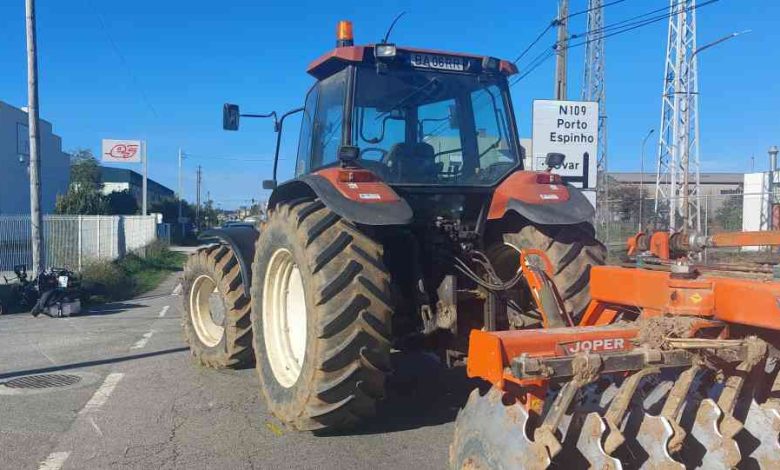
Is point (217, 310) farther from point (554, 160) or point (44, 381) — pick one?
point (554, 160)

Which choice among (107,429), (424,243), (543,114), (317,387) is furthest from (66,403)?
(543,114)

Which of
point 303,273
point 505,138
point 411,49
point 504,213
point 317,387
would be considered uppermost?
point 411,49

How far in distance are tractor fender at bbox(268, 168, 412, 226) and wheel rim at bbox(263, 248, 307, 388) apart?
75 cm

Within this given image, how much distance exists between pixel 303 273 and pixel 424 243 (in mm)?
1085

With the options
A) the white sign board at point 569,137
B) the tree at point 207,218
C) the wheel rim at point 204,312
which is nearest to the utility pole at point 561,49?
the white sign board at point 569,137

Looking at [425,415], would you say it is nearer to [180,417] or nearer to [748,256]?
[180,417]

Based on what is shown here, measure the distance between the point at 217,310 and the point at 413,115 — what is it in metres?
2.95

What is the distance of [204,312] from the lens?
7.99 m

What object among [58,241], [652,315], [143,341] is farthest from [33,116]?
[652,315]

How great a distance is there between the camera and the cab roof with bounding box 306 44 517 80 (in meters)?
5.45

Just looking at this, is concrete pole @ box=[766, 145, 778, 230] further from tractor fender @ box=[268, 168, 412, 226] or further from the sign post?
the sign post

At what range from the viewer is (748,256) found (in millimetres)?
13062

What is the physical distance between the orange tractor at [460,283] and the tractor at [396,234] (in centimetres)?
1

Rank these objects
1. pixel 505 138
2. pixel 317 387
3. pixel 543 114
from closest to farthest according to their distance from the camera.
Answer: pixel 317 387
pixel 505 138
pixel 543 114
